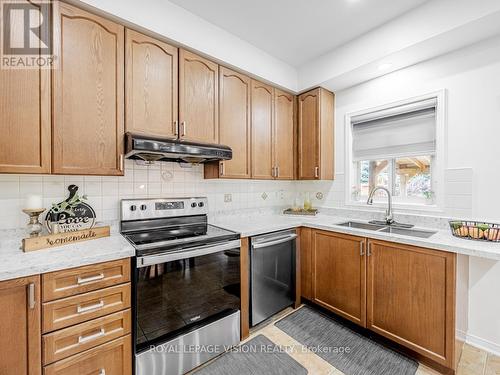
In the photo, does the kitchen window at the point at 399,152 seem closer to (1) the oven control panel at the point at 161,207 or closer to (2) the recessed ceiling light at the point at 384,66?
(2) the recessed ceiling light at the point at 384,66

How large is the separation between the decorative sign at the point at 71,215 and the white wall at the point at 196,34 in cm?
125

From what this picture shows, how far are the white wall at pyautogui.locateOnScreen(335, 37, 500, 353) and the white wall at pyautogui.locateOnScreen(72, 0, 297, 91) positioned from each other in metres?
1.48

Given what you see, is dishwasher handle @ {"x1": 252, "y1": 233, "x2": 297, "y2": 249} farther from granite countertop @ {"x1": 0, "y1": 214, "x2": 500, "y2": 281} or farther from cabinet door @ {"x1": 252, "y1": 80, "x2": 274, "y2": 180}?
cabinet door @ {"x1": 252, "y1": 80, "x2": 274, "y2": 180}

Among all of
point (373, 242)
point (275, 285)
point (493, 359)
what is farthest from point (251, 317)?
point (493, 359)

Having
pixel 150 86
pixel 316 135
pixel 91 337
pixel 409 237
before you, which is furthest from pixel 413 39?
pixel 91 337

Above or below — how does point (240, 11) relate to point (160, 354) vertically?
above

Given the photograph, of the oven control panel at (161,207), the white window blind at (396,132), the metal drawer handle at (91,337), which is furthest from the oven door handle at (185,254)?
the white window blind at (396,132)

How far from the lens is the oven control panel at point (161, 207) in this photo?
1.86 meters

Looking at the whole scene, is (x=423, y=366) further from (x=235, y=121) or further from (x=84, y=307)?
(x=235, y=121)

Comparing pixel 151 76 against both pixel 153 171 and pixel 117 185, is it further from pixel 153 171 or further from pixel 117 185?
pixel 117 185

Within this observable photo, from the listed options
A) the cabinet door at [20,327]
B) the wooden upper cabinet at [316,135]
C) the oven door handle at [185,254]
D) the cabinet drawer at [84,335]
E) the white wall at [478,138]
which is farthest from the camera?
the wooden upper cabinet at [316,135]

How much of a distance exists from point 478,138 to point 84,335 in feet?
9.77

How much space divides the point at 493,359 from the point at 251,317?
1.79 m

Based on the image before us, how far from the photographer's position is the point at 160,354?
1.47 meters
